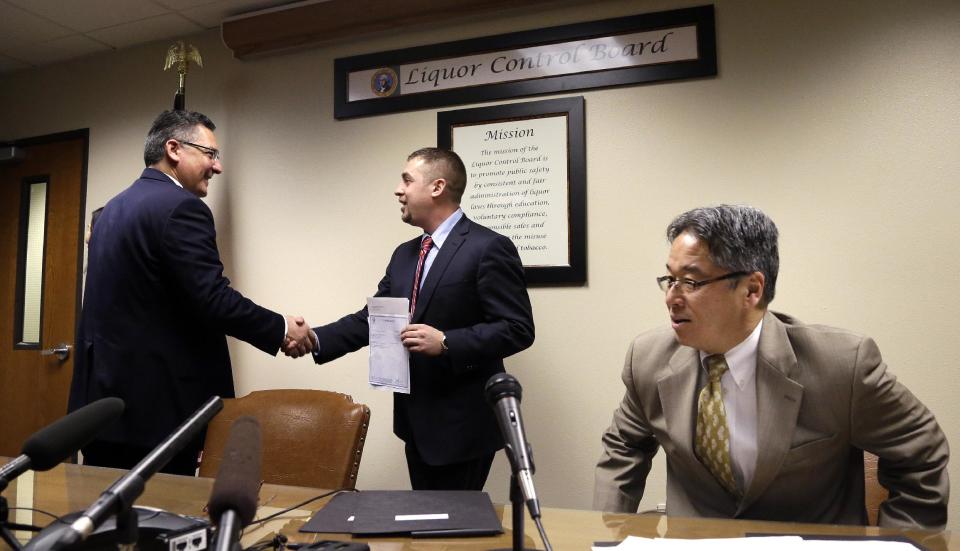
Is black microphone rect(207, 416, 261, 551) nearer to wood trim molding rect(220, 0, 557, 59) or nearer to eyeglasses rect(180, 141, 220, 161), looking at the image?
eyeglasses rect(180, 141, 220, 161)

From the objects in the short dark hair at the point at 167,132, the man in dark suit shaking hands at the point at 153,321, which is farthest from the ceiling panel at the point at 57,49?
the man in dark suit shaking hands at the point at 153,321

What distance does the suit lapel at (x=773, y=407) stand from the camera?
54.6 inches

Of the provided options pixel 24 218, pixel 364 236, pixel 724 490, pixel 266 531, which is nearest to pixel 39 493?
pixel 266 531

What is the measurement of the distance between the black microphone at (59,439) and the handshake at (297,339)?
1687 millimetres

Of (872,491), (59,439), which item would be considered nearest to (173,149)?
(59,439)

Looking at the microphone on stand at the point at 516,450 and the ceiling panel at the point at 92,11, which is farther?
the ceiling panel at the point at 92,11

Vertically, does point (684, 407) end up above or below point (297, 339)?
below

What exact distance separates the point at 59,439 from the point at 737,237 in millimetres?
1258

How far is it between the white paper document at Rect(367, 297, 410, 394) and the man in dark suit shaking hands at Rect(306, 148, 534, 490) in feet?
0.17

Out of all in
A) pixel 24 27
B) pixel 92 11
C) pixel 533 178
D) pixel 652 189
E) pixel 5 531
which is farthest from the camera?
pixel 24 27

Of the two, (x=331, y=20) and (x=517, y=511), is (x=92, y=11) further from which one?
(x=517, y=511)

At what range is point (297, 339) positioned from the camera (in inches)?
103

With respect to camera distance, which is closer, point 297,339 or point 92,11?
point 297,339

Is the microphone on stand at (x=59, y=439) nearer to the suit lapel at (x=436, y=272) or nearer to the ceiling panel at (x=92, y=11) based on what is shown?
the suit lapel at (x=436, y=272)
